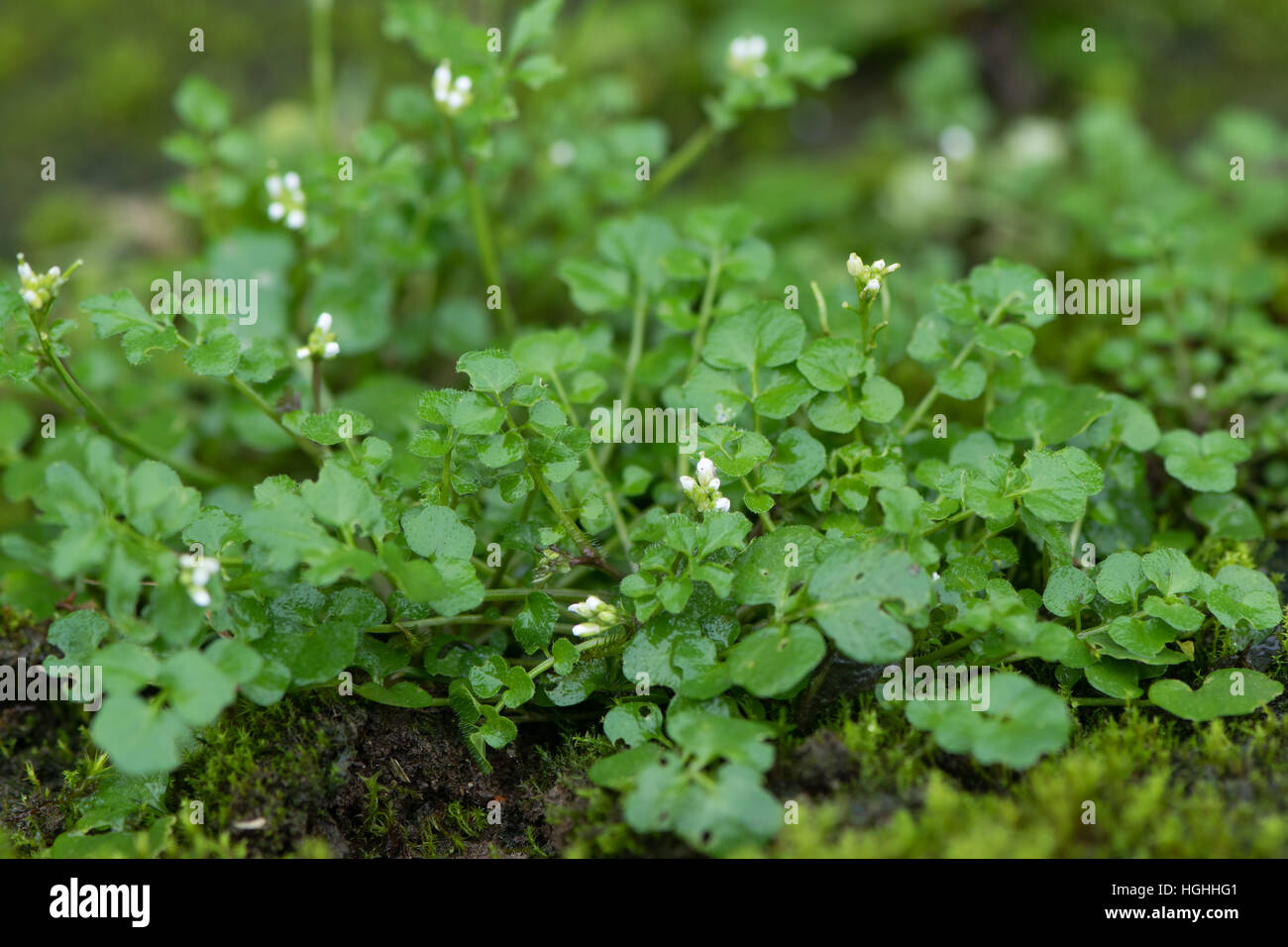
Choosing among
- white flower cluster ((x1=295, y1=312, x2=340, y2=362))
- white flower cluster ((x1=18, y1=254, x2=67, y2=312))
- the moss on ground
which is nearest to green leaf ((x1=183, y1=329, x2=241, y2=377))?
white flower cluster ((x1=295, y1=312, x2=340, y2=362))

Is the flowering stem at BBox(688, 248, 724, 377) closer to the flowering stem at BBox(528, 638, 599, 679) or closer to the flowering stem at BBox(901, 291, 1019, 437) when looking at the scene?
the flowering stem at BBox(901, 291, 1019, 437)

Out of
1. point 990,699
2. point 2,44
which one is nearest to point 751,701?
point 990,699

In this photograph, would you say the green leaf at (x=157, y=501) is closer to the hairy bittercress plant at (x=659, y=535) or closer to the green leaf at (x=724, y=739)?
the hairy bittercress plant at (x=659, y=535)

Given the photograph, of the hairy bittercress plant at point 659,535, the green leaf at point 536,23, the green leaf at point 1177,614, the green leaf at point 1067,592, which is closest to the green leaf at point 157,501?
the hairy bittercress plant at point 659,535

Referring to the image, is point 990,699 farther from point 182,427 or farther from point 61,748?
point 182,427

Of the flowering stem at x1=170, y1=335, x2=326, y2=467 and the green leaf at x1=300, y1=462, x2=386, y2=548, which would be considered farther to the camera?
the flowering stem at x1=170, y1=335, x2=326, y2=467
